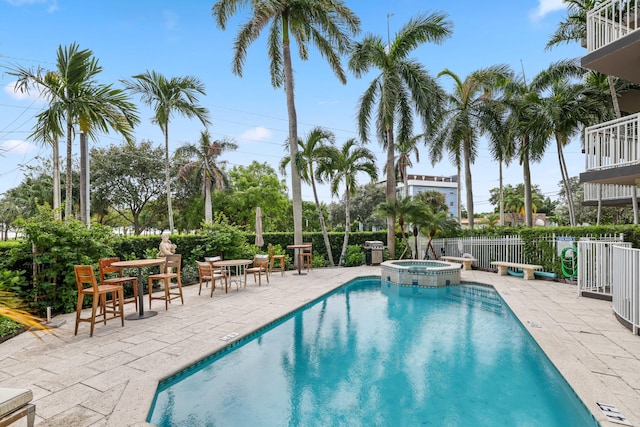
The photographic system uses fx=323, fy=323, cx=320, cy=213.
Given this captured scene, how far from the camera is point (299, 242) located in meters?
13.4

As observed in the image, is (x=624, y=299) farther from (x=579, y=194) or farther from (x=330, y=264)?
(x=579, y=194)

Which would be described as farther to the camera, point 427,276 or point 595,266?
point 427,276

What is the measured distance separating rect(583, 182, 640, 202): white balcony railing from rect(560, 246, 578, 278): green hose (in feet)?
17.3

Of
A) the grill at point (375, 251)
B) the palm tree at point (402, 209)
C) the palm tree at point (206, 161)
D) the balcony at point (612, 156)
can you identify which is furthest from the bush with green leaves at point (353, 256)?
the palm tree at point (206, 161)

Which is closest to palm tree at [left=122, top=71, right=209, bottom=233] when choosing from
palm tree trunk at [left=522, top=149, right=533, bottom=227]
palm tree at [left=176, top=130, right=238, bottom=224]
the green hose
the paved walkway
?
palm tree at [left=176, top=130, right=238, bottom=224]

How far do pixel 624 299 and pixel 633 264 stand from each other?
86cm

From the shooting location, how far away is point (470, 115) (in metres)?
16.2

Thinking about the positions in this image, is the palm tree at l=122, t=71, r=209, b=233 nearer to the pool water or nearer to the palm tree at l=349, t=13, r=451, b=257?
the palm tree at l=349, t=13, r=451, b=257

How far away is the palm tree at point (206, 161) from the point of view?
23.7 m

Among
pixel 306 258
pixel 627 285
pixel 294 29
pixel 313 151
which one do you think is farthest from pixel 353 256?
pixel 294 29

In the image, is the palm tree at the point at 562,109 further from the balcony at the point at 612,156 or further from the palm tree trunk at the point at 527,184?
the balcony at the point at 612,156

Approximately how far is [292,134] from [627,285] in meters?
11.3

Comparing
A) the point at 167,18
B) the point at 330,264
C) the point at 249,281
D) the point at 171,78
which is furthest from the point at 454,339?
the point at 171,78

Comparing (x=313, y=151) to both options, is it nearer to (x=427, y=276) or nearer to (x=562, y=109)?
(x=427, y=276)
